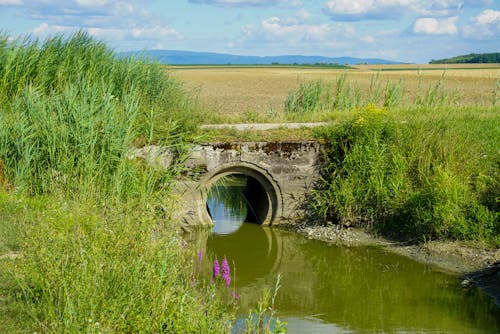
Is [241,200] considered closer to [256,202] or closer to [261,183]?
[256,202]

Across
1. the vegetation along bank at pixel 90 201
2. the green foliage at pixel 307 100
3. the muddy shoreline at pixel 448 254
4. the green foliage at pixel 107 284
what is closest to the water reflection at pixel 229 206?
the muddy shoreline at pixel 448 254

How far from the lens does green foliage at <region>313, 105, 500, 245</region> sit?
1172 centimetres

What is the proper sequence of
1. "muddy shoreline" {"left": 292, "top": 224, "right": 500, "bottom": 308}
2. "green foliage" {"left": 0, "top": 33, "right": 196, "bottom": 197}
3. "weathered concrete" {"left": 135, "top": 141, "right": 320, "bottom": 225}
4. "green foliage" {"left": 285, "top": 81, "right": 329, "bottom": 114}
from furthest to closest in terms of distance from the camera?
1. "green foliage" {"left": 285, "top": 81, "right": 329, "bottom": 114}
2. "weathered concrete" {"left": 135, "top": 141, "right": 320, "bottom": 225}
3. "green foliage" {"left": 0, "top": 33, "right": 196, "bottom": 197}
4. "muddy shoreline" {"left": 292, "top": 224, "right": 500, "bottom": 308}

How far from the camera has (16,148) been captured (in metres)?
11.2

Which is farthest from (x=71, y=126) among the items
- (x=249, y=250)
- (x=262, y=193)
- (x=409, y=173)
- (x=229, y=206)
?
(x=409, y=173)

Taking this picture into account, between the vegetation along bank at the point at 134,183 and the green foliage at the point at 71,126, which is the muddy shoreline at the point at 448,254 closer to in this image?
the vegetation along bank at the point at 134,183

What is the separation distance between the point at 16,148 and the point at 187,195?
3422mm

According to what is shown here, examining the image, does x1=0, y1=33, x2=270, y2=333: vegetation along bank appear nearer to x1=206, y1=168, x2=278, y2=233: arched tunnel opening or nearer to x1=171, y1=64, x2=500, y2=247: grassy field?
x1=206, y1=168, x2=278, y2=233: arched tunnel opening

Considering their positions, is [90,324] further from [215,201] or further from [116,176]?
[215,201]

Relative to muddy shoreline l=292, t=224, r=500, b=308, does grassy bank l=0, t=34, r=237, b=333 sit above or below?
above

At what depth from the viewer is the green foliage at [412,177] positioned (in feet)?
38.4

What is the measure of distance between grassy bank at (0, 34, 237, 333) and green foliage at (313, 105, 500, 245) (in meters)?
3.04

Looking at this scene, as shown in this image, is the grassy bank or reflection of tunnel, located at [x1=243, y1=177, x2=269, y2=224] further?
reflection of tunnel, located at [x1=243, y1=177, x2=269, y2=224]

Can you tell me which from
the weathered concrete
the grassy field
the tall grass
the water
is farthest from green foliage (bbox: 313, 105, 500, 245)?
the tall grass
